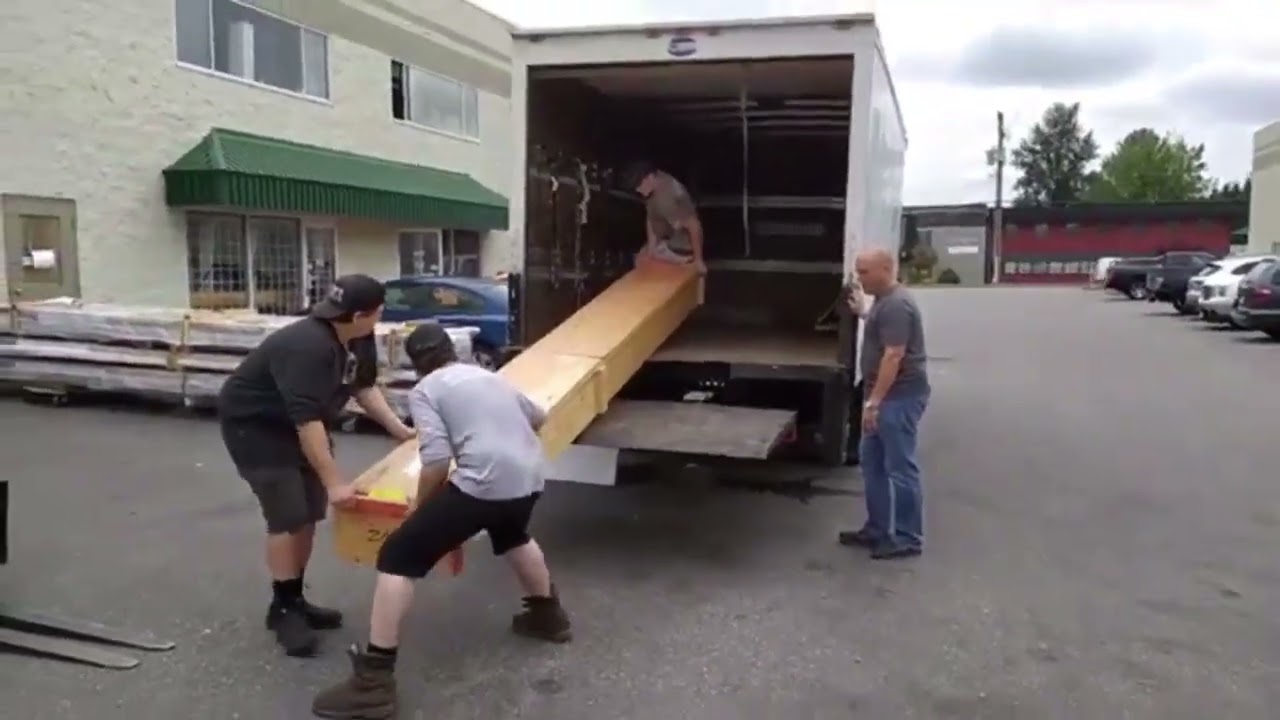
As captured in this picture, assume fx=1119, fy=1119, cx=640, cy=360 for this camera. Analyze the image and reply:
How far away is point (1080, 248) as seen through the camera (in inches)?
2282

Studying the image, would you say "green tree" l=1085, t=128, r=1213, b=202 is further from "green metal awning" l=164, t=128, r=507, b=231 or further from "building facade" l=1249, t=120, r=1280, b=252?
"green metal awning" l=164, t=128, r=507, b=231

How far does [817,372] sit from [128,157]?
40.7 ft

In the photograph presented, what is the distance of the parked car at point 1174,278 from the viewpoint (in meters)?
29.2

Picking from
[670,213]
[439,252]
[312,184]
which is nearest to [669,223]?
[670,213]

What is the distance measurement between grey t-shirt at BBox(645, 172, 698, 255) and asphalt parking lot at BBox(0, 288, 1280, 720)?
2.03 metres

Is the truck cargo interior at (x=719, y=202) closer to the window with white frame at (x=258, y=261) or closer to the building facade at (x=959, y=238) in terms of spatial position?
the window with white frame at (x=258, y=261)

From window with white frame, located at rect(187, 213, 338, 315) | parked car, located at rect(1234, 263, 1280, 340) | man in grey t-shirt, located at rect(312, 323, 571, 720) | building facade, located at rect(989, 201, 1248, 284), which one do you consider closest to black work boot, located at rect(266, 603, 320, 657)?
man in grey t-shirt, located at rect(312, 323, 571, 720)

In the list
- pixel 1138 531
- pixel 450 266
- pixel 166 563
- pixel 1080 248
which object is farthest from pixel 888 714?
pixel 1080 248

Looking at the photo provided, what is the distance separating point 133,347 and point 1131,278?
34.4 meters

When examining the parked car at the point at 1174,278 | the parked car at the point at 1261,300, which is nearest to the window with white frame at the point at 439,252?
the parked car at the point at 1261,300

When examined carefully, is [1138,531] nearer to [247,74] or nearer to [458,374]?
[458,374]

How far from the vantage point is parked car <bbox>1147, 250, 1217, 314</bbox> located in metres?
29.2

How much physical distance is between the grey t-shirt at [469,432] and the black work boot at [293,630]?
1.09 m

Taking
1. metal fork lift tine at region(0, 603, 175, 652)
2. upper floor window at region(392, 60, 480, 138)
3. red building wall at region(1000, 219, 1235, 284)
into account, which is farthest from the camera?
red building wall at region(1000, 219, 1235, 284)
